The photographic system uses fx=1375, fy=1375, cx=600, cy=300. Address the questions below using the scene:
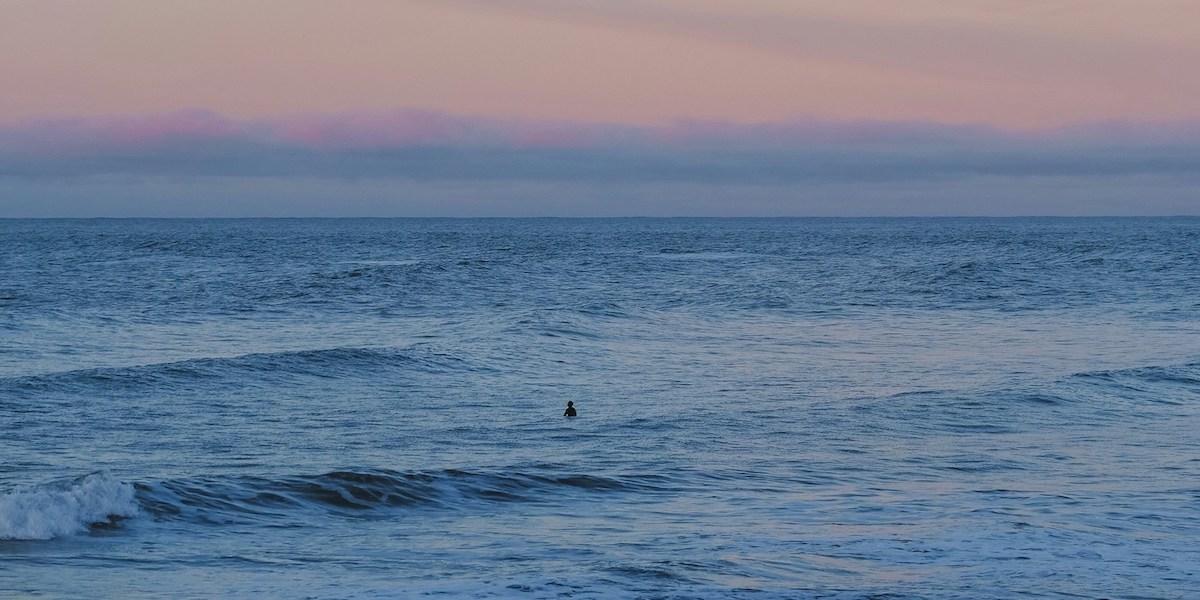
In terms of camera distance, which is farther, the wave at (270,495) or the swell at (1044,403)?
the swell at (1044,403)

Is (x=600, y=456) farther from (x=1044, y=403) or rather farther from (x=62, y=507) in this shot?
(x=1044, y=403)

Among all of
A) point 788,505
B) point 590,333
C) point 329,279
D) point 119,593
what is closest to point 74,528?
point 119,593

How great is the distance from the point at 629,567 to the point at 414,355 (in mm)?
16388

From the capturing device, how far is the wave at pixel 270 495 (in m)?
12.1

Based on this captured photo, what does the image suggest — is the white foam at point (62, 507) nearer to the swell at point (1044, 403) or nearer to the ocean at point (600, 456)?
the ocean at point (600, 456)

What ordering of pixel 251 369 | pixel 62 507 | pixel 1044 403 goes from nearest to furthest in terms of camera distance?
pixel 62 507
pixel 1044 403
pixel 251 369

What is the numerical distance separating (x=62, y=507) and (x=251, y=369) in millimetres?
11760

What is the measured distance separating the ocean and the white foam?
0.03 m

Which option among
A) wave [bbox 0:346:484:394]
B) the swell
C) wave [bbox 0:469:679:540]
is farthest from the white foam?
the swell

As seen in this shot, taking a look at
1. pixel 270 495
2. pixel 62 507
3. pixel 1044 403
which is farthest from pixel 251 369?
pixel 1044 403

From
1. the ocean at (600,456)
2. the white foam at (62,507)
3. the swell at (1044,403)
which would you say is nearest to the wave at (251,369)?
the ocean at (600,456)

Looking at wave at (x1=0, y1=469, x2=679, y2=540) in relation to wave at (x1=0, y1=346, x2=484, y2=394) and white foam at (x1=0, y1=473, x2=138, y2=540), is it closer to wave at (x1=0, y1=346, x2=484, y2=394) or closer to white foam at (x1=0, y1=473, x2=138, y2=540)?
white foam at (x1=0, y1=473, x2=138, y2=540)

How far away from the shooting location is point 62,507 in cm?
1216

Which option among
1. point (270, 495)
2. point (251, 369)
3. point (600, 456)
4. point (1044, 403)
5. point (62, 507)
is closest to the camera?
point (62, 507)
